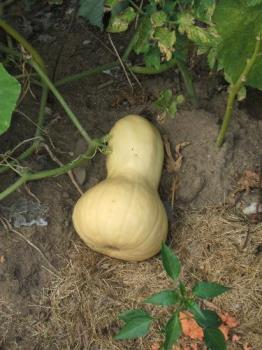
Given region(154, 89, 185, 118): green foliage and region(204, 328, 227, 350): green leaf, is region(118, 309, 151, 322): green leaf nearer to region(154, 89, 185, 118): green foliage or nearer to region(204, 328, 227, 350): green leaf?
region(204, 328, 227, 350): green leaf

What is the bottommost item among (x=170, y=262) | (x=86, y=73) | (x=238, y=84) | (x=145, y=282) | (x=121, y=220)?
(x=145, y=282)

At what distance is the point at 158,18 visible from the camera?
2078 millimetres

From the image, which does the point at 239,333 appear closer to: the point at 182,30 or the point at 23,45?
the point at 182,30

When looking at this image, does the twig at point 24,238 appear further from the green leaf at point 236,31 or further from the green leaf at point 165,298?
the green leaf at point 236,31

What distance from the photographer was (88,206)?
211 centimetres

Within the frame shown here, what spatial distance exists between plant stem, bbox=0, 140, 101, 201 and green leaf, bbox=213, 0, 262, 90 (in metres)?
0.52

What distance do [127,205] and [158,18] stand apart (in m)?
0.61

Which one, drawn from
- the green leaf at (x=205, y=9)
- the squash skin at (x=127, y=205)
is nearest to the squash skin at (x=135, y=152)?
the squash skin at (x=127, y=205)

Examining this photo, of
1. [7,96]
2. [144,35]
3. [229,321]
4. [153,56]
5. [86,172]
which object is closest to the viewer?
[7,96]

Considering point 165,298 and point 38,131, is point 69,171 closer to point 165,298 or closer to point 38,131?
point 38,131

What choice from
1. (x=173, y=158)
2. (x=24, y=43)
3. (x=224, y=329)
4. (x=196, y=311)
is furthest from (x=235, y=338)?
(x=24, y=43)

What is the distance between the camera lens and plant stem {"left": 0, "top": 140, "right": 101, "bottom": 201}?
2101 millimetres

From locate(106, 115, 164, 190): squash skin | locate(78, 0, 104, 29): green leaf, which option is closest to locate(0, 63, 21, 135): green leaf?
locate(106, 115, 164, 190): squash skin

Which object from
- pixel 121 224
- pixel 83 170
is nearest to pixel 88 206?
pixel 121 224
